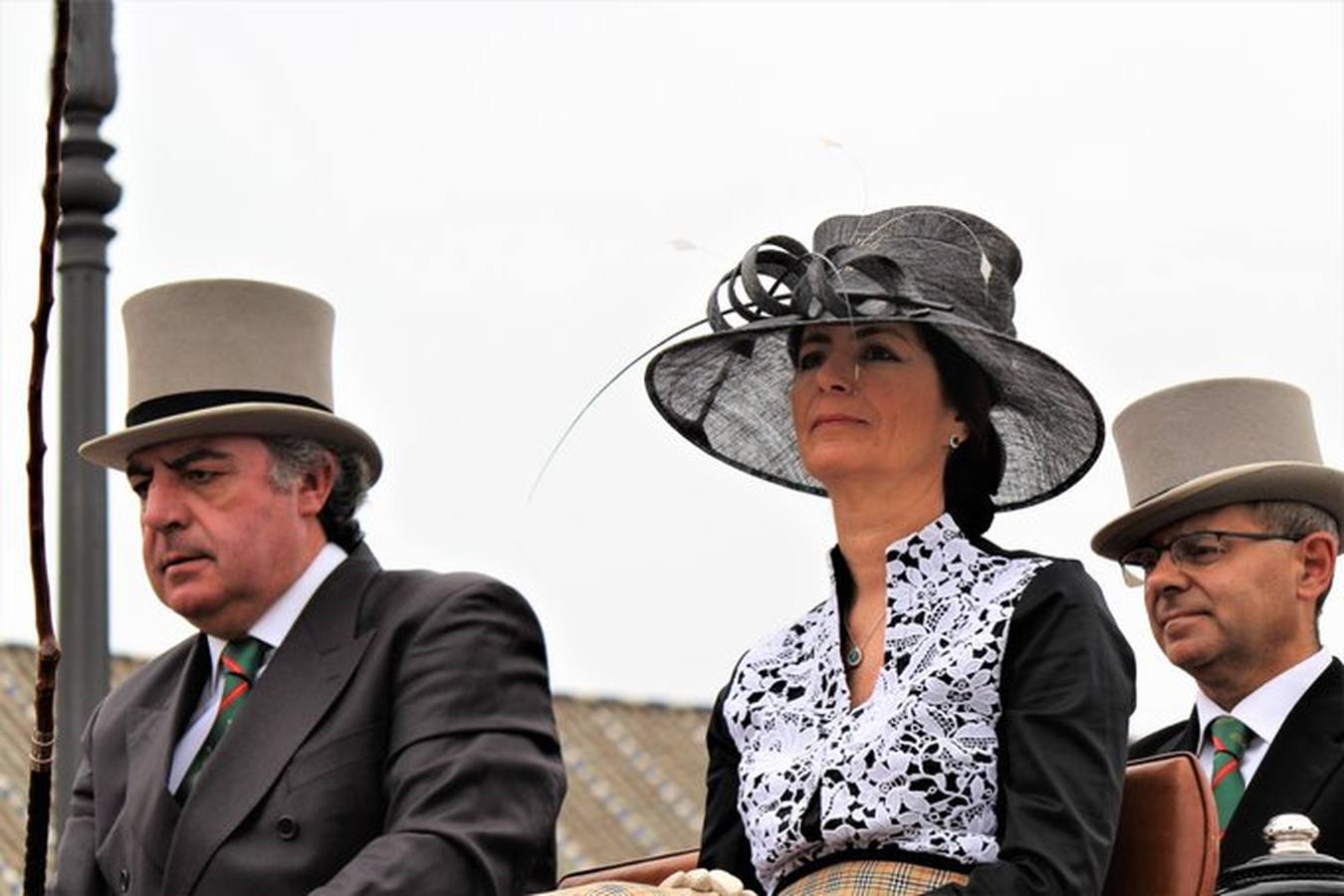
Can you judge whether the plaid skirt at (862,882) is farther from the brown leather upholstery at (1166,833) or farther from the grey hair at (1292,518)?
the grey hair at (1292,518)

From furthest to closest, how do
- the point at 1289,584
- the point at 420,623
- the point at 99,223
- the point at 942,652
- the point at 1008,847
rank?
the point at 99,223, the point at 1289,584, the point at 420,623, the point at 942,652, the point at 1008,847

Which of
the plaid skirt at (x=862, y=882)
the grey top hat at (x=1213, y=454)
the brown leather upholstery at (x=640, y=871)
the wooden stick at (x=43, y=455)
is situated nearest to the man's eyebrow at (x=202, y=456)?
the brown leather upholstery at (x=640, y=871)

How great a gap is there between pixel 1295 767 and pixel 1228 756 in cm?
27

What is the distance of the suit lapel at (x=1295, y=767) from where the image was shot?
4.81m

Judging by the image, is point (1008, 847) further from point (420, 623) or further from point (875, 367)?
point (420, 623)

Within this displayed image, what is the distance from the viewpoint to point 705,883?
12.6 feet

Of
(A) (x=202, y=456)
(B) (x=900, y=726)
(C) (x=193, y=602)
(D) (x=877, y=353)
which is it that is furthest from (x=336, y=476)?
(B) (x=900, y=726)

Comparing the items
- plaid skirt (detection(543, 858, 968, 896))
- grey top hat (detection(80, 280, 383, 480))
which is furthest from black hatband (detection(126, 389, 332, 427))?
plaid skirt (detection(543, 858, 968, 896))

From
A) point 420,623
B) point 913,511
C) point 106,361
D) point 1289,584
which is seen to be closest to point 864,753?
point 913,511

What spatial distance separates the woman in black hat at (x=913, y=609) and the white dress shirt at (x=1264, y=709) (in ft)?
2.97

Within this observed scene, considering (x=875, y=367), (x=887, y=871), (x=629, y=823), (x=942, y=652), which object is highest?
(x=875, y=367)

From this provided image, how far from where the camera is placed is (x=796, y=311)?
433cm

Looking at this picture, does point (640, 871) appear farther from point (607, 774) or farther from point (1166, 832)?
point (607, 774)

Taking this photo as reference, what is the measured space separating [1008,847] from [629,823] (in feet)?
51.1
